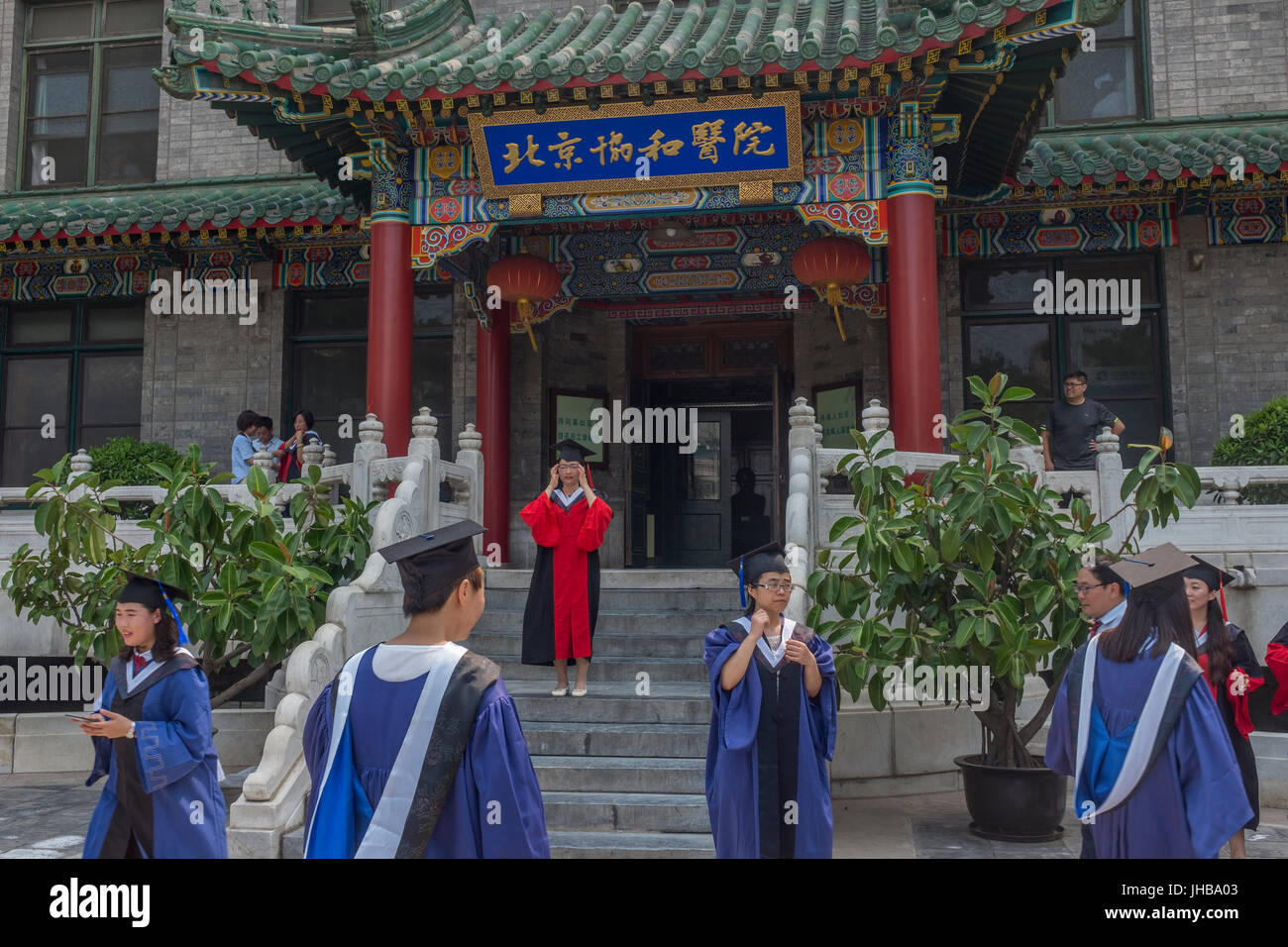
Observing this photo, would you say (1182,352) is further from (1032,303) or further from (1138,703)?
(1138,703)

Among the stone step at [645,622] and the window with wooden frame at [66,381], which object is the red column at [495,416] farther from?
the window with wooden frame at [66,381]

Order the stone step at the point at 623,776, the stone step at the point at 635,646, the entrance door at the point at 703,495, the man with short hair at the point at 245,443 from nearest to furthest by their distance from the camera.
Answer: the stone step at the point at 623,776 → the stone step at the point at 635,646 → the man with short hair at the point at 245,443 → the entrance door at the point at 703,495

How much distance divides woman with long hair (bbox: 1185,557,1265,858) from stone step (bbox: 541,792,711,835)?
8.47ft

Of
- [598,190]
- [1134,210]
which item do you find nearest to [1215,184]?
[1134,210]

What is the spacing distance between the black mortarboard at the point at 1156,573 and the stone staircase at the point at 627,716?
2651mm

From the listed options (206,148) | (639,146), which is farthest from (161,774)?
(206,148)

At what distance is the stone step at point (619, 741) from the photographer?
655 centimetres

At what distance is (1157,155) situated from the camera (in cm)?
958

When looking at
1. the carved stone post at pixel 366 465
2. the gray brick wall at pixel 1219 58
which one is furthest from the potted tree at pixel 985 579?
the gray brick wall at pixel 1219 58

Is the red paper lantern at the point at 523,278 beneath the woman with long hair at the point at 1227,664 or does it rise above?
above

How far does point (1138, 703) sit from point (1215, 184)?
294 inches

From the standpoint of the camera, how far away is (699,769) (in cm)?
628
